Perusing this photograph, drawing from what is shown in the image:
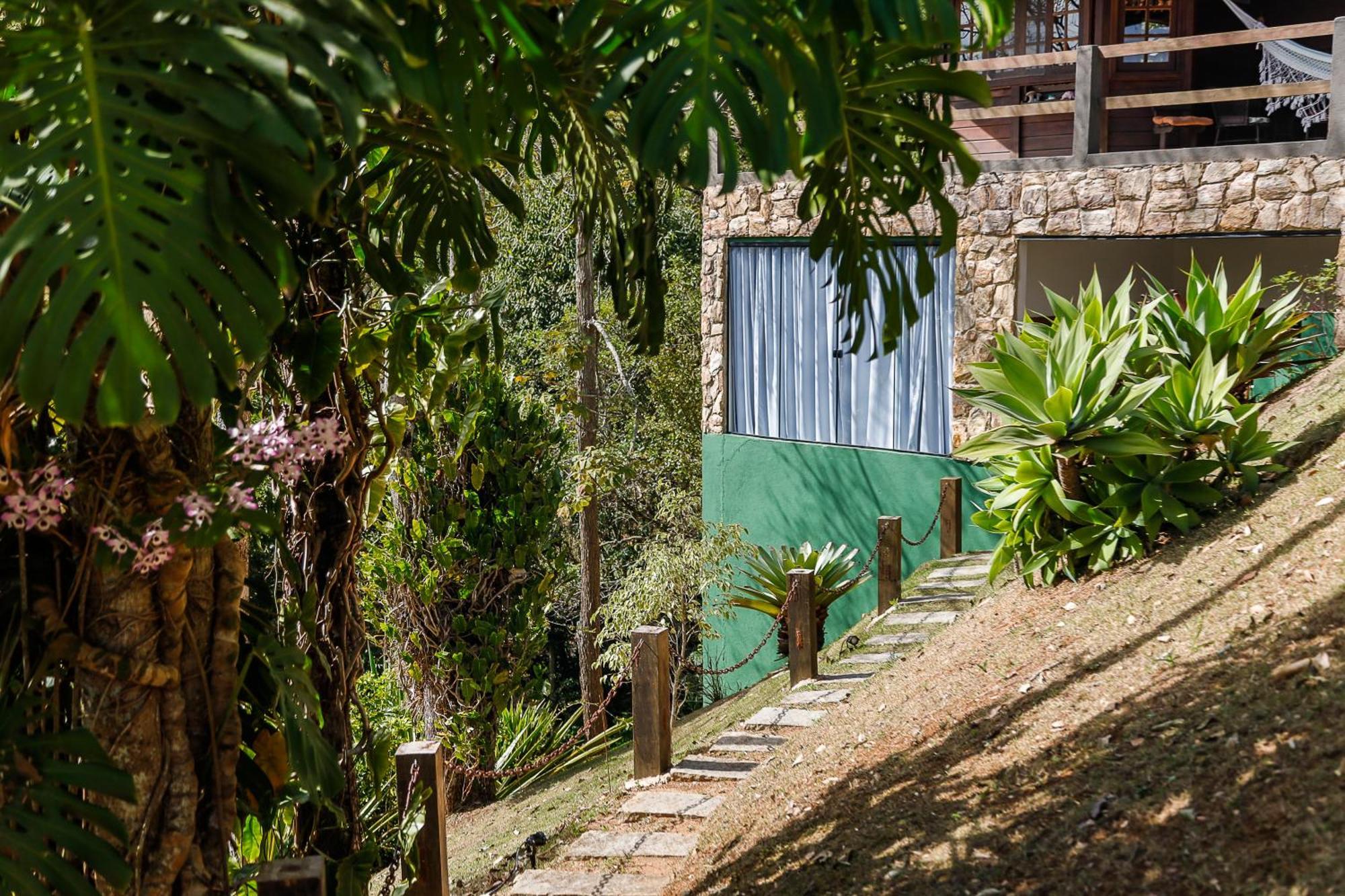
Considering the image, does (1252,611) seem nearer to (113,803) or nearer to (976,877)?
(976,877)

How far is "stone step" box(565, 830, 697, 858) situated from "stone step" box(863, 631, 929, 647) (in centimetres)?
255

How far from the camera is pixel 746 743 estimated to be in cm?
675

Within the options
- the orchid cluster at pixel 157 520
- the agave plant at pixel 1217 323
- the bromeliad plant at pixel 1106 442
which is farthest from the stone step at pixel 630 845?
the agave plant at pixel 1217 323

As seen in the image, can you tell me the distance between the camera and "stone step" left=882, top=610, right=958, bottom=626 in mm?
7973

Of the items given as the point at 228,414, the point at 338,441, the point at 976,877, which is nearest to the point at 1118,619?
the point at 976,877

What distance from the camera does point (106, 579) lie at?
3141mm

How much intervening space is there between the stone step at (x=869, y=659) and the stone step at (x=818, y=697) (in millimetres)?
344

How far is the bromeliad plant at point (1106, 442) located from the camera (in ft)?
20.1

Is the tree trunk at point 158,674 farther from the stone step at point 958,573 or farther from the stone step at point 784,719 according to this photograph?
the stone step at point 958,573

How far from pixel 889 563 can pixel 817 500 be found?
2.58 m

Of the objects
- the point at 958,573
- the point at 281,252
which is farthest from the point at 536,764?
the point at 281,252

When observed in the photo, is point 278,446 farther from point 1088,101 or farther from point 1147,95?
point 1147,95

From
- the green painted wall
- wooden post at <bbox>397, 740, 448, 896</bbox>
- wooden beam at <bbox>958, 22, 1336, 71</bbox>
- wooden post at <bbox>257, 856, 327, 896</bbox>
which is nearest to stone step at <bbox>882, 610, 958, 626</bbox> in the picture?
the green painted wall

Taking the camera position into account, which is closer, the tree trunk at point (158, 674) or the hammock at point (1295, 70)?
the tree trunk at point (158, 674)
